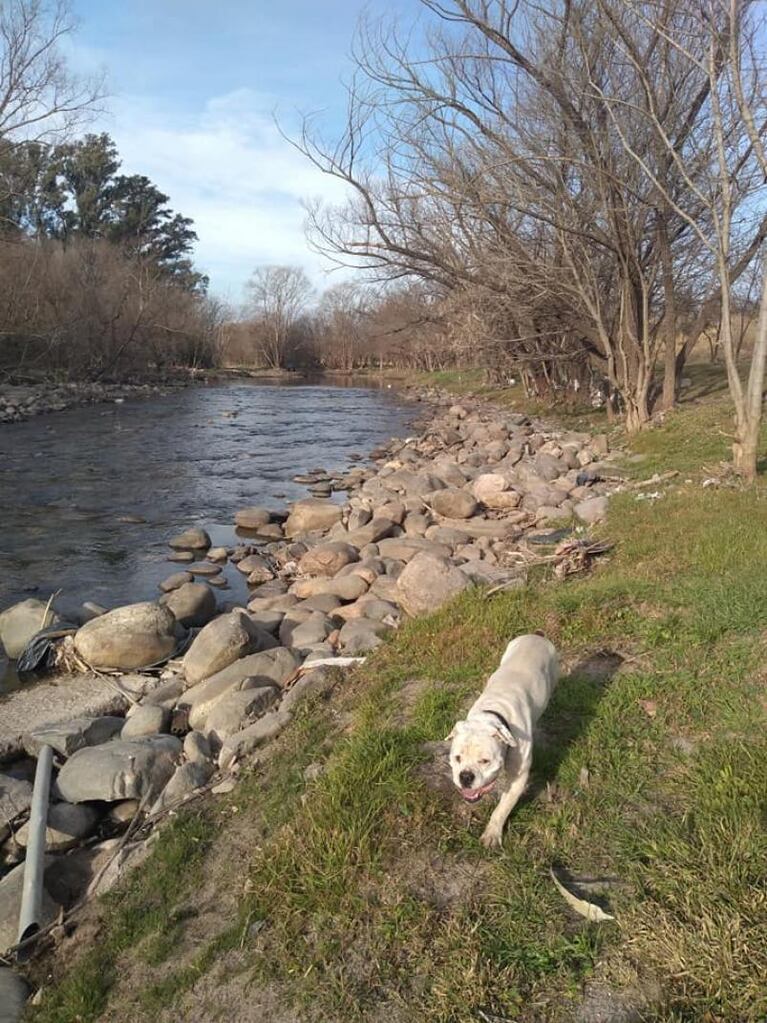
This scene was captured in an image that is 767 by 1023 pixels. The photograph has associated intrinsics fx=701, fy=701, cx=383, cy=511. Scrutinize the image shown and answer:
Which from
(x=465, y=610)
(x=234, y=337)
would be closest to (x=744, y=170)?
(x=465, y=610)

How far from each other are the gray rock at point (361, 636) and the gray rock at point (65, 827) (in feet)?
7.32

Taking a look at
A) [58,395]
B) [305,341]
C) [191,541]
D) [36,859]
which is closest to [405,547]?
[191,541]

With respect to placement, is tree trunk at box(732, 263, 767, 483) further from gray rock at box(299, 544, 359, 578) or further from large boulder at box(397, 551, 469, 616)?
gray rock at box(299, 544, 359, 578)

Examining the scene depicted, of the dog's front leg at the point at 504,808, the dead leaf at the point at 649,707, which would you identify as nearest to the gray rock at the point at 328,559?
the dead leaf at the point at 649,707

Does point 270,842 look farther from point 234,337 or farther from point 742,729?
point 234,337

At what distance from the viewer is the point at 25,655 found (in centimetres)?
693

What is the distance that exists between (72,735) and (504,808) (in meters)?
3.56

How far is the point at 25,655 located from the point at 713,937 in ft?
21.4

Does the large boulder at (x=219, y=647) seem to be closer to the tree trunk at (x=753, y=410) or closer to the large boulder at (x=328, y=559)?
the large boulder at (x=328, y=559)

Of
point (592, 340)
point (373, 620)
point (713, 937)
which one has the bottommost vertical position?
point (373, 620)

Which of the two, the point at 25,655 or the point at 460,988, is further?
the point at 25,655

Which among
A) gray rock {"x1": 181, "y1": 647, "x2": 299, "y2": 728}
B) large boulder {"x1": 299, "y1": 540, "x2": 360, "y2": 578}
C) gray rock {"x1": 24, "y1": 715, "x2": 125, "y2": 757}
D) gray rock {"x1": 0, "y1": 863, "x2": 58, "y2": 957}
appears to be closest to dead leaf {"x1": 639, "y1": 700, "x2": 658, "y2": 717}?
gray rock {"x1": 181, "y1": 647, "x2": 299, "y2": 728}

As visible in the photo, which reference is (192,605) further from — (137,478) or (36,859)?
(137,478)

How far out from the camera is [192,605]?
805cm
